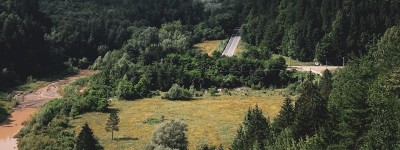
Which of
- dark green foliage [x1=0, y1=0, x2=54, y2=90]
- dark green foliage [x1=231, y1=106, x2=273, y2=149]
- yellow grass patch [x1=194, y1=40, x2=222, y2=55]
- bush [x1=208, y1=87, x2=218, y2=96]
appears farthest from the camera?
yellow grass patch [x1=194, y1=40, x2=222, y2=55]

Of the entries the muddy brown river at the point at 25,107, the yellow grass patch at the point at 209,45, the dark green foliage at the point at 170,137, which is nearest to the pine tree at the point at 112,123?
the dark green foliage at the point at 170,137

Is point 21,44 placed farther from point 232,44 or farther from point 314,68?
point 314,68

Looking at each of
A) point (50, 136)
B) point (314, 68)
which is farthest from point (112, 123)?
point (314, 68)

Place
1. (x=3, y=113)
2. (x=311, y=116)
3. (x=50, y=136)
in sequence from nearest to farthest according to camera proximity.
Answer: (x=311, y=116), (x=50, y=136), (x=3, y=113)

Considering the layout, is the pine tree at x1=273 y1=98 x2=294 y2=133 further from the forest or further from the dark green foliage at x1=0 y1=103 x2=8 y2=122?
the dark green foliage at x1=0 y1=103 x2=8 y2=122

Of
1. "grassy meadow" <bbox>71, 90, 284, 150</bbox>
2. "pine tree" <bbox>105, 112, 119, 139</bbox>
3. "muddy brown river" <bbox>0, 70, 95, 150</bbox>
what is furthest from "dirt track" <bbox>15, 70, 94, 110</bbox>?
"pine tree" <bbox>105, 112, 119, 139</bbox>
